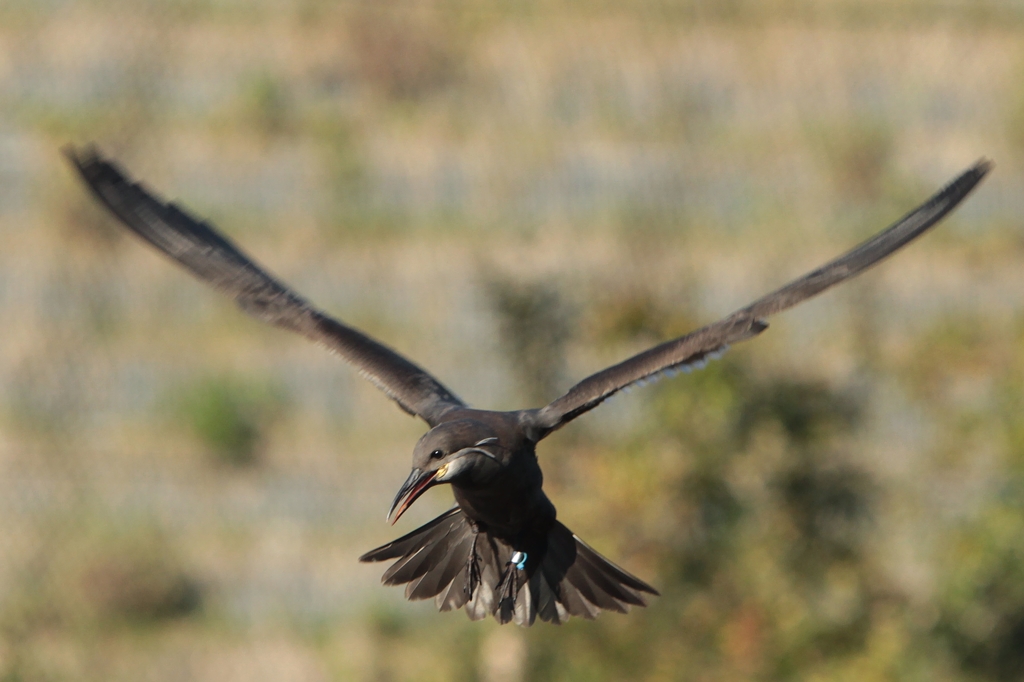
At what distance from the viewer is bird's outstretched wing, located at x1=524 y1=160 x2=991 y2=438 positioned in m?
4.97

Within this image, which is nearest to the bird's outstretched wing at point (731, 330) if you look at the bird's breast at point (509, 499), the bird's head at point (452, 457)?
the bird's breast at point (509, 499)

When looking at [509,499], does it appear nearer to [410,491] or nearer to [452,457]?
[452,457]

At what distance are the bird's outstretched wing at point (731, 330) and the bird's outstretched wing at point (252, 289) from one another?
52 cm

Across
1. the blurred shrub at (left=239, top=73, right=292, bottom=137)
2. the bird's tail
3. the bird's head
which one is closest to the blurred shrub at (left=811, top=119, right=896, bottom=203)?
the blurred shrub at (left=239, top=73, right=292, bottom=137)

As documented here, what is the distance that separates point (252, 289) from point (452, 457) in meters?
1.26

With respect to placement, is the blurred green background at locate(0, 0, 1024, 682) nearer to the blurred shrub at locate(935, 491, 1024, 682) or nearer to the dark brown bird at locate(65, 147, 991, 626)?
the blurred shrub at locate(935, 491, 1024, 682)

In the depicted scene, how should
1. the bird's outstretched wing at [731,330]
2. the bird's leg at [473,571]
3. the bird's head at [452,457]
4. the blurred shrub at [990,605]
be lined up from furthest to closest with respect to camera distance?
1. the blurred shrub at [990,605]
2. the bird's leg at [473,571]
3. the bird's outstretched wing at [731,330]
4. the bird's head at [452,457]

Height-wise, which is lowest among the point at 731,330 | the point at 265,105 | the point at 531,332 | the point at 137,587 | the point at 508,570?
the point at 508,570

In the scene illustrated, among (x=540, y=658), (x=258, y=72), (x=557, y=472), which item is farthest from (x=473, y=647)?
(x=258, y=72)

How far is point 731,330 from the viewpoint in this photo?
5.00m

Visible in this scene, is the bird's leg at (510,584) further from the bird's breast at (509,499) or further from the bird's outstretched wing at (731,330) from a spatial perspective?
the bird's outstretched wing at (731,330)

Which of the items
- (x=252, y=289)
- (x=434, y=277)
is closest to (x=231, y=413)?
(x=434, y=277)

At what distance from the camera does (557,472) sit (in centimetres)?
852

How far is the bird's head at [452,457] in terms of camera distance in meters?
4.61
